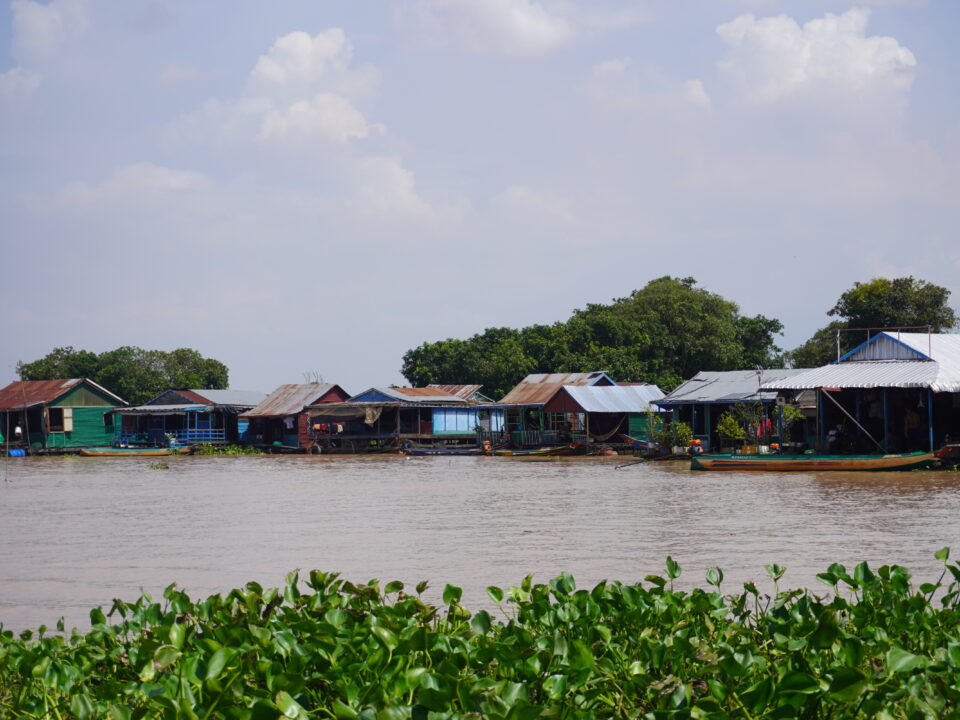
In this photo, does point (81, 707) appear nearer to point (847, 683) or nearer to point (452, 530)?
point (847, 683)

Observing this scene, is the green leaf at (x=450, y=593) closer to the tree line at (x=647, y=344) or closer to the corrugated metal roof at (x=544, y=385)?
the corrugated metal roof at (x=544, y=385)

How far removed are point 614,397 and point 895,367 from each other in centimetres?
1427

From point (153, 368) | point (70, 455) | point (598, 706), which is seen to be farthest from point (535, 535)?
point (153, 368)

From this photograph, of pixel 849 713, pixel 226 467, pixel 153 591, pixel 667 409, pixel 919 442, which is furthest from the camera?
pixel 667 409

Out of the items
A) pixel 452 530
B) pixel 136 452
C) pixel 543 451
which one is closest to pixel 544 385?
pixel 543 451

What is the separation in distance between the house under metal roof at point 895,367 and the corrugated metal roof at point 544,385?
12.7 meters

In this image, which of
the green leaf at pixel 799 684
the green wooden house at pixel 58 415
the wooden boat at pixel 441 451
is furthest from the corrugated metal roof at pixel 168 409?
the green leaf at pixel 799 684

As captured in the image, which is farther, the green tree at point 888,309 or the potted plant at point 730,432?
the green tree at point 888,309

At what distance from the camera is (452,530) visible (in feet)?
48.9

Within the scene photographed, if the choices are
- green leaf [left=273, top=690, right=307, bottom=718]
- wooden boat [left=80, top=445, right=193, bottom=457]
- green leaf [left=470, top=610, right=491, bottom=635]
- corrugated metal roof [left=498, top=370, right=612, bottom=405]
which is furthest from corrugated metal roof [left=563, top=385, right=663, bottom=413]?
green leaf [left=273, top=690, right=307, bottom=718]

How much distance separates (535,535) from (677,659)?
399 inches

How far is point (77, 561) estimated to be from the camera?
39.7 feet

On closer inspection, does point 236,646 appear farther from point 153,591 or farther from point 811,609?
point 153,591

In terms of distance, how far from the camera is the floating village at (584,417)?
29.1 m
